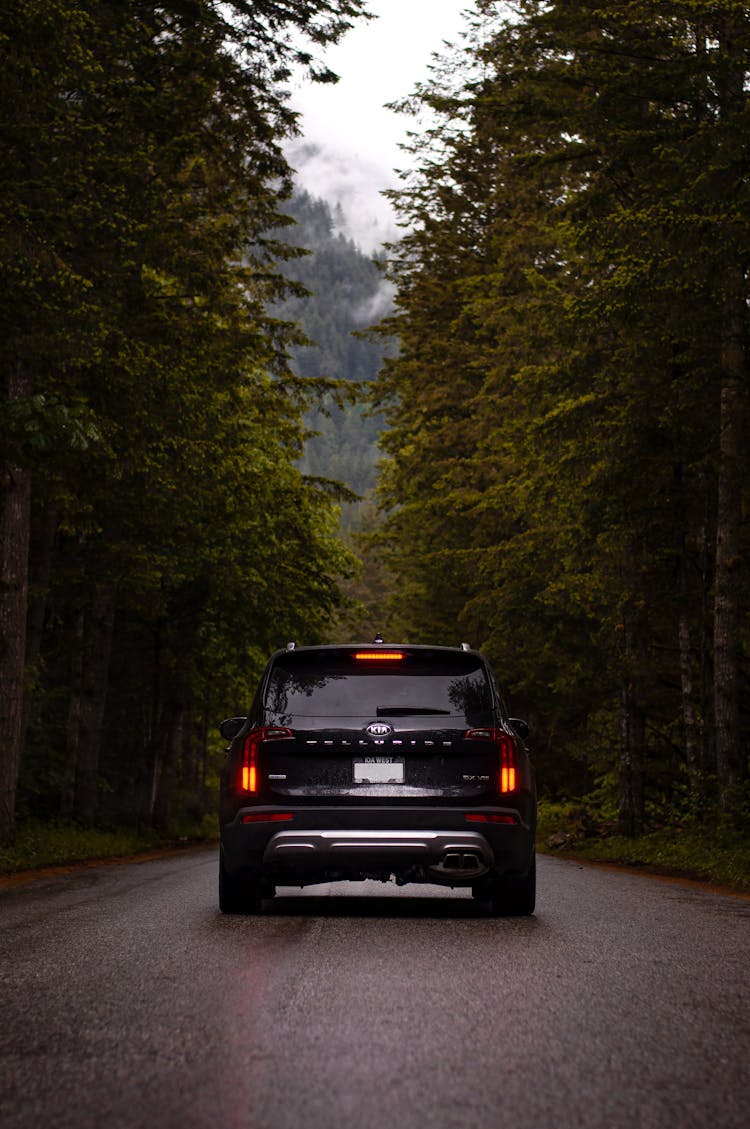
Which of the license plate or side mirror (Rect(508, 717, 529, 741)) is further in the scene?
side mirror (Rect(508, 717, 529, 741))

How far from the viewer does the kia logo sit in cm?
Answer: 1043

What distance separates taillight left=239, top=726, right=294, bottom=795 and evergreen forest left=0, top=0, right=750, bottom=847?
3.86m

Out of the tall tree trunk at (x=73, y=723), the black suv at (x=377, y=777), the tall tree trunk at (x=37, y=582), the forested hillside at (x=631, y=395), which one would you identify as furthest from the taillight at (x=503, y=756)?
the tall tree trunk at (x=73, y=723)

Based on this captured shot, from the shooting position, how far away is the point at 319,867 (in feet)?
33.9

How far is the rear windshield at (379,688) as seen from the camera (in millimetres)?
10539

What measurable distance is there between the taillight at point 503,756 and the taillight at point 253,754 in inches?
54.8

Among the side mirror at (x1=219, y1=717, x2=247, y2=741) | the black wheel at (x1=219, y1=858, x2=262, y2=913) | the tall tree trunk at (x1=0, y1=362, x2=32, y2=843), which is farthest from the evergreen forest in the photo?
the black wheel at (x1=219, y1=858, x2=262, y2=913)

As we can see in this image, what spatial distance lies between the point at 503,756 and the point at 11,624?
11986mm

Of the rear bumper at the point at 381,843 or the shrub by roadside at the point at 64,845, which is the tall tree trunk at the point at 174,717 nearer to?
the shrub by roadside at the point at 64,845

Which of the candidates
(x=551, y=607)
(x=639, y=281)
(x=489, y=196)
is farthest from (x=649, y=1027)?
(x=489, y=196)

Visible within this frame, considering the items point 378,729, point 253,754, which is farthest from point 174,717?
point 378,729

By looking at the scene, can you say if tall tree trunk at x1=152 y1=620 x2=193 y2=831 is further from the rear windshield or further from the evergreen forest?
the rear windshield

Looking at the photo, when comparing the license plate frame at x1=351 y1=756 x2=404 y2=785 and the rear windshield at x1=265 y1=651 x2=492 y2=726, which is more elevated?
the rear windshield at x1=265 y1=651 x2=492 y2=726

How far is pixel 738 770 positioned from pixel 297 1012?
52.8ft
